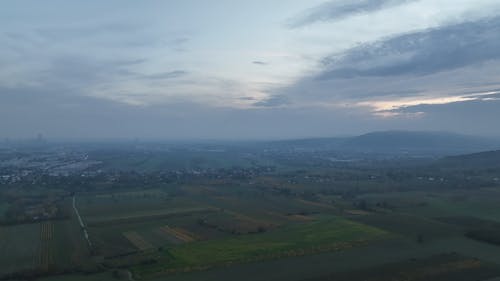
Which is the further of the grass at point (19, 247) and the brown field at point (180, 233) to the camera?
the brown field at point (180, 233)

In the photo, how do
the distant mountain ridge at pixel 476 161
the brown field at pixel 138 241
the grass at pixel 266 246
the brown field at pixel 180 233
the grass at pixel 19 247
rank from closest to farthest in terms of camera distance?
the grass at pixel 19 247
the grass at pixel 266 246
the brown field at pixel 138 241
the brown field at pixel 180 233
the distant mountain ridge at pixel 476 161

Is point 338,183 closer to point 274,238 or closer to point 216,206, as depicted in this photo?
point 216,206

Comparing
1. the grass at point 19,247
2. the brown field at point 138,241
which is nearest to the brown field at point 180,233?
the brown field at point 138,241

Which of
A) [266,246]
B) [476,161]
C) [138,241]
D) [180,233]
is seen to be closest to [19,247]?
[138,241]

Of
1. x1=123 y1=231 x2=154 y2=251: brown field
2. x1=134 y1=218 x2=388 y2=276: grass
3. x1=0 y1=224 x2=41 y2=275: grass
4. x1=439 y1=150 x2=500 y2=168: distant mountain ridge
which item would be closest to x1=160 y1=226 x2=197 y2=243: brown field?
x1=134 y1=218 x2=388 y2=276: grass

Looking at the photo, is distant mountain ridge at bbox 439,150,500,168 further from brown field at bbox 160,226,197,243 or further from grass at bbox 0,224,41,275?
grass at bbox 0,224,41,275

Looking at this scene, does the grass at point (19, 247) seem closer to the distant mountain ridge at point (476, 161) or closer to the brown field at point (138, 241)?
the brown field at point (138, 241)

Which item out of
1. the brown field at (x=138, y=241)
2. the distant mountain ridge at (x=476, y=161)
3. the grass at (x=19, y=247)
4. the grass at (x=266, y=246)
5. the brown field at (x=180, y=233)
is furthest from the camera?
the distant mountain ridge at (x=476, y=161)
